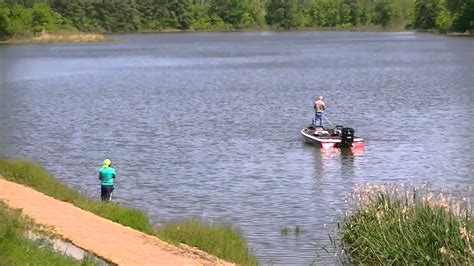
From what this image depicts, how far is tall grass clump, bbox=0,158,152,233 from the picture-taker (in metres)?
20.0

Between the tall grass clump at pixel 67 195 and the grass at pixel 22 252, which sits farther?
the tall grass clump at pixel 67 195

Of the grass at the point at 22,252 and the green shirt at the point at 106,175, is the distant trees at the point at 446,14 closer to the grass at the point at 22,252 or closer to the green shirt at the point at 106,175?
the green shirt at the point at 106,175

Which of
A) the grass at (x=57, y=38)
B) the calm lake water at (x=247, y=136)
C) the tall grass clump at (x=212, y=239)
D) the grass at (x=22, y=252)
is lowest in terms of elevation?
the grass at (x=57, y=38)

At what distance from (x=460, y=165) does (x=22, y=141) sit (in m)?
18.7

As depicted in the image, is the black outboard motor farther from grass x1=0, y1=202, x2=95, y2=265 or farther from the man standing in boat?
grass x1=0, y1=202, x2=95, y2=265

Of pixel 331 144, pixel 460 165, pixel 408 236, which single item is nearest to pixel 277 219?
pixel 408 236

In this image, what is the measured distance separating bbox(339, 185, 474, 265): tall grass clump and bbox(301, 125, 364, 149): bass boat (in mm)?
18267

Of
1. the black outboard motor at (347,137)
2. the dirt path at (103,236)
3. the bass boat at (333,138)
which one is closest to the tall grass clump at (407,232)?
the dirt path at (103,236)

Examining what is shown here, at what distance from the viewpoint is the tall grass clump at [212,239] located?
1839cm

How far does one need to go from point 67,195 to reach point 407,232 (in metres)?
9.41

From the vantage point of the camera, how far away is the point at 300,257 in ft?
64.2

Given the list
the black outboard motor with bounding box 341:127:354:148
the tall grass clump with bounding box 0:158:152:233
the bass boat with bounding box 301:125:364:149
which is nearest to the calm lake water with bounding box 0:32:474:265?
the bass boat with bounding box 301:125:364:149

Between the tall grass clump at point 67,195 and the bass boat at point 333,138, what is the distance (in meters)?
14.3

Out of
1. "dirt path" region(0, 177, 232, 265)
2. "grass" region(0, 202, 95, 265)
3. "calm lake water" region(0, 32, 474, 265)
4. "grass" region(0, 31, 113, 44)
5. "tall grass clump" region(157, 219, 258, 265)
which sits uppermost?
"grass" region(0, 202, 95, 265)
